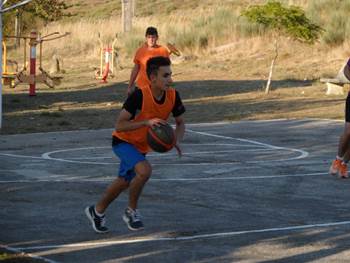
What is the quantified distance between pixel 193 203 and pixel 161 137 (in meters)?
2.37

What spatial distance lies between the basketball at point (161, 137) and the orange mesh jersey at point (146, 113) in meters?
0.16

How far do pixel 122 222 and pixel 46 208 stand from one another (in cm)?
110

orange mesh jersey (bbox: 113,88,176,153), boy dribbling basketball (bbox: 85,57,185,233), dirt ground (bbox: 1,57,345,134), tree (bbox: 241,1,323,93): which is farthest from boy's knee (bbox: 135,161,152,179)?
tree (bbox: 241,1,323,93)

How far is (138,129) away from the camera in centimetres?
884

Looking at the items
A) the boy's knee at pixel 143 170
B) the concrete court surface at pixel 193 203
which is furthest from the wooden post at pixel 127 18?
the boy's knee at pixel 143 170

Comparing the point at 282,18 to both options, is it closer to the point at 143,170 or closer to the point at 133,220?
the point at 133,220

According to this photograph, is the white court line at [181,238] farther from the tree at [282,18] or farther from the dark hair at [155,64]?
the tree at [282,18]

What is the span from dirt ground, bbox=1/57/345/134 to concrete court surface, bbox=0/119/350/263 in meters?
4.49

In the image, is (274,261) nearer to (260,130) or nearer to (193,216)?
(193,216)

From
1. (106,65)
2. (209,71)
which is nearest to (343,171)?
(106,65)

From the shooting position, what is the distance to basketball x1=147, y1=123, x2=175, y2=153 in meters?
8.62

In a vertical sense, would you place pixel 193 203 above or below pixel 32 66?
below

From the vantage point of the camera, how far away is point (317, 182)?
1246 centimetres

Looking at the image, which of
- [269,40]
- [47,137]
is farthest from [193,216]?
[269,40]
